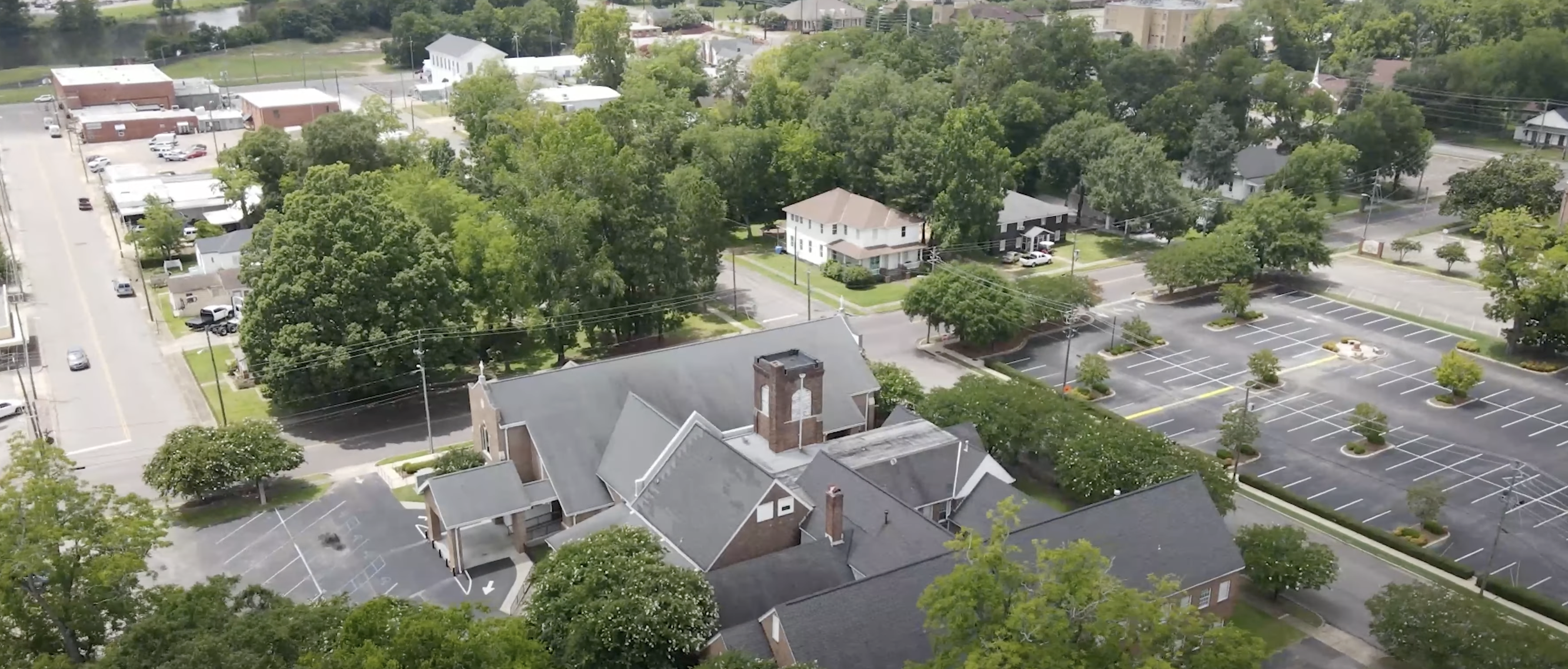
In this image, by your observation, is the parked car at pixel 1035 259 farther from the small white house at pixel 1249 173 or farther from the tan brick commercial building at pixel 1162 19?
the tan brick commercial building at pixel 1162 19

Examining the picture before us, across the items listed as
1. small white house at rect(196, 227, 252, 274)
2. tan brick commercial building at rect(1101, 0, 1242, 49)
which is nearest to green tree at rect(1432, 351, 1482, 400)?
small white house at rect(196, 227, 252, 274)

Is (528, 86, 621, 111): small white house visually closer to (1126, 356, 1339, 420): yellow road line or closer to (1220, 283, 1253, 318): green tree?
(1220, 283, 1253, 318): green tree

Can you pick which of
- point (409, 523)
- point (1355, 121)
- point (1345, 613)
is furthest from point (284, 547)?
point (1355, 121)

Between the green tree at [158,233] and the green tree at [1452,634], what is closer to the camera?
the green tree at [1452,634]

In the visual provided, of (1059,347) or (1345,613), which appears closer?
(1345,613)

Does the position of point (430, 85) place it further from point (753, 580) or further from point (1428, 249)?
point (753, 580)

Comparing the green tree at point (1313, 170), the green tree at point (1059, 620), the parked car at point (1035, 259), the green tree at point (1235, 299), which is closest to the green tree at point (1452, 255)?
the green tree at point (1313, 170)

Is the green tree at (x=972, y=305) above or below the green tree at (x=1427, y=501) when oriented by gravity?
above

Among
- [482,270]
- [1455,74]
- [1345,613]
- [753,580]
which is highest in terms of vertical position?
[1455,74]
